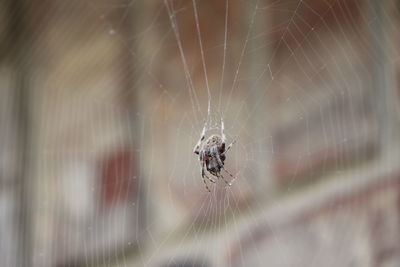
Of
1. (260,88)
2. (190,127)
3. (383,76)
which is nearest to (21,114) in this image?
(190,127)

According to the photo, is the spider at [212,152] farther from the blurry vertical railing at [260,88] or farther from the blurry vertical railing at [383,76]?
the blurry vertical railing at [383,76]

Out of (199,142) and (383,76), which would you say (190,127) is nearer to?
(199,142)

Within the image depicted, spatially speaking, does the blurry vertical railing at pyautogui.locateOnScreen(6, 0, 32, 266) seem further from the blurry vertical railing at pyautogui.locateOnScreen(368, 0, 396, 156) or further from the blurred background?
the blurry vertical railing at pyautogui.locateOnScreen(368, 0, 396, 156)

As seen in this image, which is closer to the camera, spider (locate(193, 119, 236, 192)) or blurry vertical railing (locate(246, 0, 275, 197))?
blurry vertical railing (locate(246, 0, 275, 197))

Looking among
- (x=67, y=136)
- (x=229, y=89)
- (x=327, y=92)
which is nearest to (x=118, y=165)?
(x=67, y=136)

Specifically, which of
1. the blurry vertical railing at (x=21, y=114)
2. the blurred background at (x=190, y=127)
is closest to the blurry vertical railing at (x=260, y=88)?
the blurred background at (x=190, y=127)

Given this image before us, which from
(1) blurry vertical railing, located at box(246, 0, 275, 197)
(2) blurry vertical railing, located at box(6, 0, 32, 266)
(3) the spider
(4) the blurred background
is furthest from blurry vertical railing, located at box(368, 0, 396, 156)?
(2) blurry vertical railing, located at box(6, 0, 32, 266)
